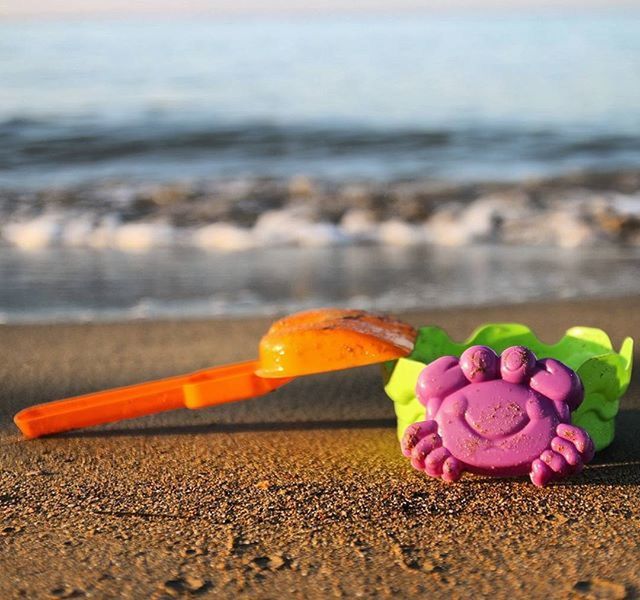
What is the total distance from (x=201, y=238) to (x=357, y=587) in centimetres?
441

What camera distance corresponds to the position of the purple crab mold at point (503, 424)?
219 cm

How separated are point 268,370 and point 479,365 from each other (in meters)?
0.56

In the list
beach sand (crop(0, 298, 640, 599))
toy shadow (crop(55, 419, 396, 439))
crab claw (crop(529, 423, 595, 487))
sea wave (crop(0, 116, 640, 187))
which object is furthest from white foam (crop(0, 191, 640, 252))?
crab claw (crop(529, 423, 595, 487))

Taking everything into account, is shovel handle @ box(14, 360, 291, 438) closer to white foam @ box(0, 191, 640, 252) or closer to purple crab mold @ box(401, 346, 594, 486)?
purple crab mold @ box(401, 346, 594, 486)

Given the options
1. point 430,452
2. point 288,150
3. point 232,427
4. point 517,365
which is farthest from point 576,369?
point 288,150

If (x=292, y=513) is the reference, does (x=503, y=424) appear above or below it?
above

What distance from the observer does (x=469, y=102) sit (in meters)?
12.2

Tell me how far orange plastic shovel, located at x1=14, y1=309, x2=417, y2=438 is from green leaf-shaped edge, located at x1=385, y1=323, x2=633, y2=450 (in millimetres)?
74

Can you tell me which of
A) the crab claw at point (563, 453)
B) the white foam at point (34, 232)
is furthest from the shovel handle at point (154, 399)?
the white foam at point (34, 232)

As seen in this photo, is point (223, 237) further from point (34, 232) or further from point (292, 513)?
point (292, 513)

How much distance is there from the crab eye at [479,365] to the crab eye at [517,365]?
2cm

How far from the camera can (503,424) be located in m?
2.20

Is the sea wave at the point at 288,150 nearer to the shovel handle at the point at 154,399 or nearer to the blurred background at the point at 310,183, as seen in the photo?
the blurred background at the point at 310,183

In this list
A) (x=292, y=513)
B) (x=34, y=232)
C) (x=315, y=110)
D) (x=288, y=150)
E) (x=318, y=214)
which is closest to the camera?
(x=292, y=513)
